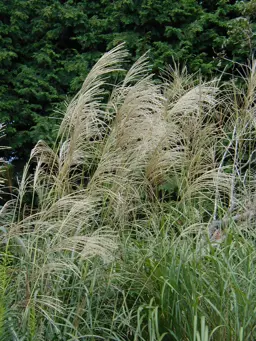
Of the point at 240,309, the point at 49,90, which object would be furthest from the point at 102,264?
the point at 49,90

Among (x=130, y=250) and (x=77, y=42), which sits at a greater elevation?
(x=77, y=42)

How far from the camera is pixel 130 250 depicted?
3.57 m

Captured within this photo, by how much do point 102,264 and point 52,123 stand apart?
9.60 feet

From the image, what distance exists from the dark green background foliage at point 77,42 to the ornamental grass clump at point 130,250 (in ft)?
A: 6.71

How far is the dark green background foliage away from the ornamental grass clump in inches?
80.5

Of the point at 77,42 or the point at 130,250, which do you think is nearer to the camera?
the point at 130,250

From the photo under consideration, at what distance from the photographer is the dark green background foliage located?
6.08m

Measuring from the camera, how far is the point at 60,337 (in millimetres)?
2965

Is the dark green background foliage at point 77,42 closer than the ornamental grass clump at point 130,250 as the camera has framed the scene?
No

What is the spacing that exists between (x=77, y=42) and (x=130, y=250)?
3.87 m

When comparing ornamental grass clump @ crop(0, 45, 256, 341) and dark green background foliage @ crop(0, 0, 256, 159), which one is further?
dark green background foliage @ crop(0, 0, 256, 159)

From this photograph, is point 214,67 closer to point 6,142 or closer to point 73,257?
point 6,142

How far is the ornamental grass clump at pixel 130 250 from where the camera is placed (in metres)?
2.91

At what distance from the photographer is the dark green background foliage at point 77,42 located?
239 inches
